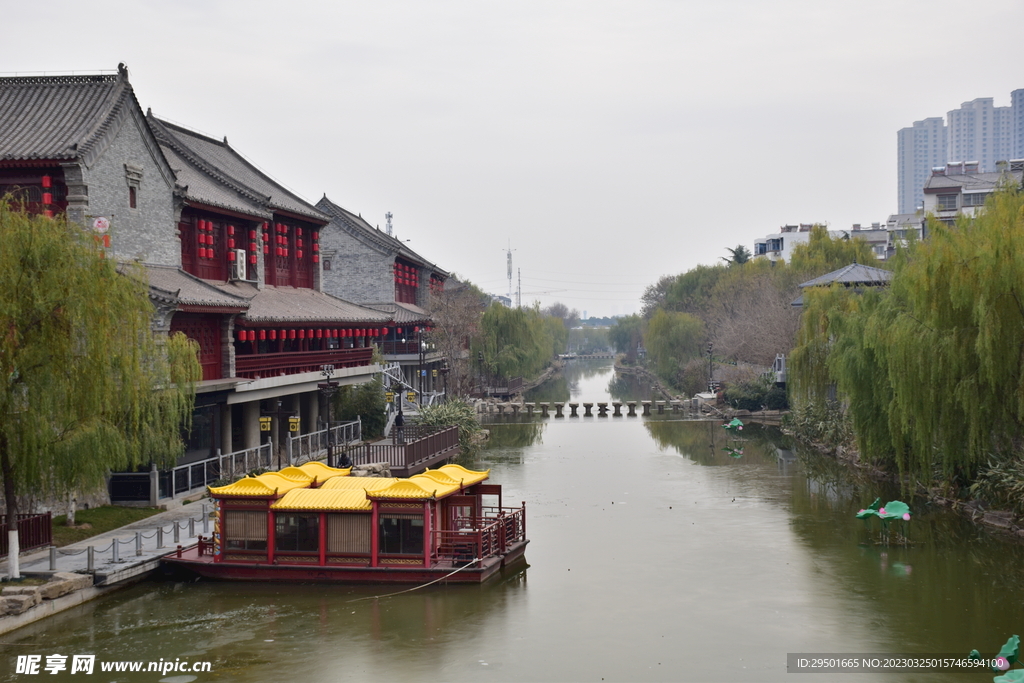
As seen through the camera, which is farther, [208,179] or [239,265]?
[208,179]

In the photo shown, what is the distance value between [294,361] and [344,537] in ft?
51.6

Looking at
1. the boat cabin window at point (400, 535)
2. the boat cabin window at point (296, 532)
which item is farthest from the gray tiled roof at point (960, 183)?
the boat cabin window at point (296, 532)

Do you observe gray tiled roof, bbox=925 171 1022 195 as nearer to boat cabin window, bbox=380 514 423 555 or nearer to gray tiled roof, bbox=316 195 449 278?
gray tiled roof, bbox=316 195 449 278

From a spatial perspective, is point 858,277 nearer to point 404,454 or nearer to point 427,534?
point 404,454

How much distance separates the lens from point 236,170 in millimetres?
41688

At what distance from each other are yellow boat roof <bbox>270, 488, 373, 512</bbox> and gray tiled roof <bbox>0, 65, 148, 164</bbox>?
1123 centimetres

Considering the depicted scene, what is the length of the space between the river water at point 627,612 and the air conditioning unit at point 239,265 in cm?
1418

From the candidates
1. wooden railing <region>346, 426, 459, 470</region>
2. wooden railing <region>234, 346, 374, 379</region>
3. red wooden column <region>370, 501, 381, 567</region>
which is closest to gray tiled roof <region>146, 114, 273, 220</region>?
wooden railing <region>234, 346, 374, 379</region>

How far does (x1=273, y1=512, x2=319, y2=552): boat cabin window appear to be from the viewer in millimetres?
19828

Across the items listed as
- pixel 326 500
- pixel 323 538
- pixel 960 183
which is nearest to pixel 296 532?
pixel 323 538

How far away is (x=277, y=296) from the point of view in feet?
122

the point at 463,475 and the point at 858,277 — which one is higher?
the point at 858,277

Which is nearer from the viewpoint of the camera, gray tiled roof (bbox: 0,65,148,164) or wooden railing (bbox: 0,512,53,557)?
wooden railing (bbox: 0,512,53,557)

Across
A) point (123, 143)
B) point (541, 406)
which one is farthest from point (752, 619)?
point (541, 406)
